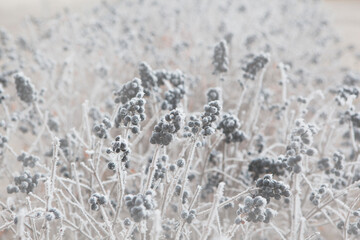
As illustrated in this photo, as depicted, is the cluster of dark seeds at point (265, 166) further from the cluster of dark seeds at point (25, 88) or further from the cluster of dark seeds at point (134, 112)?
the cluster of dark seeds at point (25, 88)

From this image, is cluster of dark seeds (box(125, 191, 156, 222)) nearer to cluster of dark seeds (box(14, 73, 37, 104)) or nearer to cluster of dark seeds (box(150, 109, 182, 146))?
cluster of dark seeds (box(150, 109, 182, 146))

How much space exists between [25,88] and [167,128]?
1076 millimetres

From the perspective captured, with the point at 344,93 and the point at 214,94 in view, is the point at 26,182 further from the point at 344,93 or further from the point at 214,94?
the point at 344,93

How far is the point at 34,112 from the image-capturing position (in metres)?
2.68

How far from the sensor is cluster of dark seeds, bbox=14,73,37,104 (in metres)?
2.00

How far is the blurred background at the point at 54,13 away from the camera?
264 inches

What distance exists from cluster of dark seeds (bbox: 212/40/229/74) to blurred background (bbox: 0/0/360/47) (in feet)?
15.2

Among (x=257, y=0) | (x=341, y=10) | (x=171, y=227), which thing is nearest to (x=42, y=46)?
(x=171, y=227)

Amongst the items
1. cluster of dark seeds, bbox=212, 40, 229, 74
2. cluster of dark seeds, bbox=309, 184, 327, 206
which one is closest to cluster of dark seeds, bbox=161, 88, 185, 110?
cluster of dark seeds, bbox=212, 40, 229, 74

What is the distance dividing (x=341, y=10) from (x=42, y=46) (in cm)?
759

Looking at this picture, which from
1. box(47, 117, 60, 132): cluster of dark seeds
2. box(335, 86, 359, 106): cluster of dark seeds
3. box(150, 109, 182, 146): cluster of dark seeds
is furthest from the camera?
box(47, 117, 60, 132): cluster of dark seeds

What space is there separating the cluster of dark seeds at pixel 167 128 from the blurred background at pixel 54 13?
555 cm

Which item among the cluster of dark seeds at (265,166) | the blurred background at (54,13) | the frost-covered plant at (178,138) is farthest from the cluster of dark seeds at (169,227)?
the blurred background at (54,13)

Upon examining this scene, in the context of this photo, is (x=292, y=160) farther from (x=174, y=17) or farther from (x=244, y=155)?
(x=174, y=17)
